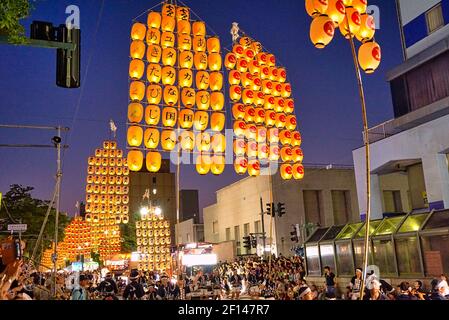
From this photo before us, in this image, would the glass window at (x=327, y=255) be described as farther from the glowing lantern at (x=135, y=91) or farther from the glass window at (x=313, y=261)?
the glowing lantern at (x=135, y=91)

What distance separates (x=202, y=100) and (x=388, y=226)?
1035 centimetres

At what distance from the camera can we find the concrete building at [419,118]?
20031 mm

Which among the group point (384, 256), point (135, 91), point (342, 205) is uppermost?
point (135, 91)

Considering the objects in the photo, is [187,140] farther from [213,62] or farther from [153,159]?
[213,62]

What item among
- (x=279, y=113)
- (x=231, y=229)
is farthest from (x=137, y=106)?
(x=231, y=229)

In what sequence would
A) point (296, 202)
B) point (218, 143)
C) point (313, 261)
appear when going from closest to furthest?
point (218, 143) → point (313, 261) → point (296, 202)

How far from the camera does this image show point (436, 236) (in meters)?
15.2

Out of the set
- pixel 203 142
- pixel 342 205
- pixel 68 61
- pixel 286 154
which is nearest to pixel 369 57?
pixel 68 61

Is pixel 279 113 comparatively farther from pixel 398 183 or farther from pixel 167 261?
pixel 398 183

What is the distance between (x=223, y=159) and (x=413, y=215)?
9.37 m

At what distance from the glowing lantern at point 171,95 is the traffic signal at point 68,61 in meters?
12.3

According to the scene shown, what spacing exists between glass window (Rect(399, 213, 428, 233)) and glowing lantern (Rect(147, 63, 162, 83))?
41.6 feet

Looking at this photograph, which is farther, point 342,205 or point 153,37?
point 342,205

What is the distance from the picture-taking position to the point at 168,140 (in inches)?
774
